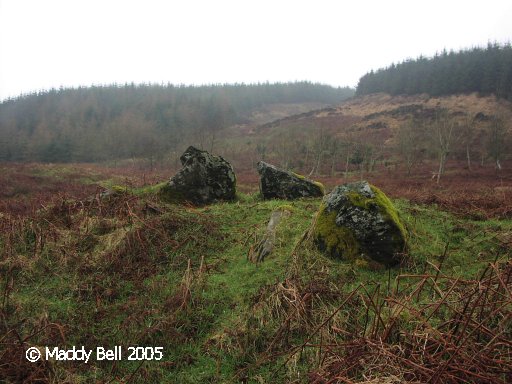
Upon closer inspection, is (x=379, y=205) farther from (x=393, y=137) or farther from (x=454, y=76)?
(x=454, y=76)

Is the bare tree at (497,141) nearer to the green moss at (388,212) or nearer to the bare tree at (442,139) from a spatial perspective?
the bare tree at (442,139)

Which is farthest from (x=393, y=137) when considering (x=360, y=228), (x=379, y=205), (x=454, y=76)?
(x=360, y=228)

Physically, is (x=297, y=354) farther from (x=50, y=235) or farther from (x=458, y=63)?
(x=458, y=63)

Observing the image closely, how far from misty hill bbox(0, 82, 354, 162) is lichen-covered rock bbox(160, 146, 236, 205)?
37.0 metres

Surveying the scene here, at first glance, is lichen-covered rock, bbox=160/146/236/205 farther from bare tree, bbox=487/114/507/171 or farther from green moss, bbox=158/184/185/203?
bare tree, bbox=487/114/507/171

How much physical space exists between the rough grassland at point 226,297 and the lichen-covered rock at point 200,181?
7.40 feet

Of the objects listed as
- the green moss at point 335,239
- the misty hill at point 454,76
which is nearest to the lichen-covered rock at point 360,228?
the green moss at point 335,239

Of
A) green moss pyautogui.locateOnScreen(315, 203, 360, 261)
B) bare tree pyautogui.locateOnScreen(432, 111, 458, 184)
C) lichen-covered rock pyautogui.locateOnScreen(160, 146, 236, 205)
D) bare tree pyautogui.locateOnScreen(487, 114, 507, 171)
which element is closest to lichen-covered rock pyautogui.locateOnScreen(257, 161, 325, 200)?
lichen-covered rock pyautogui.locateOnScreen(160, 146, 236, 205)

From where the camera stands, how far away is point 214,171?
11.7 meters

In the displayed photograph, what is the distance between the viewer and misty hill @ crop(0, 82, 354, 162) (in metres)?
58.8

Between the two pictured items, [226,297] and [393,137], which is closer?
[226,297]

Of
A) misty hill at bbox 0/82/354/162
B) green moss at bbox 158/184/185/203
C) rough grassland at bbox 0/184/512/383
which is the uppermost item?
misty hill at bbox 0/82/354/162

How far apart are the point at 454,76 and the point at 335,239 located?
3689 inches

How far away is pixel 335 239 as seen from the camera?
238 inches
